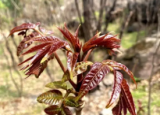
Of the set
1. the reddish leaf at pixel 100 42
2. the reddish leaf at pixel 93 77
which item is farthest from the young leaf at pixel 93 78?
the reddish leaf at pixel 100 42

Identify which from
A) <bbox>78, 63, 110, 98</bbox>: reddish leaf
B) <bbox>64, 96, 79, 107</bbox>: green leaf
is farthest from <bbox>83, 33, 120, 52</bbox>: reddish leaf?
<bbox>64, 96, 79, 107</bbox>: green leaf

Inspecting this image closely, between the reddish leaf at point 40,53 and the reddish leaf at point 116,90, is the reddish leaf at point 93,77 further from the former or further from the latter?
the reddish leaf at point 40,53

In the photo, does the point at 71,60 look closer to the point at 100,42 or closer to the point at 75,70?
the point at 75,70

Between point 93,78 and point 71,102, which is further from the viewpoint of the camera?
point 71,102

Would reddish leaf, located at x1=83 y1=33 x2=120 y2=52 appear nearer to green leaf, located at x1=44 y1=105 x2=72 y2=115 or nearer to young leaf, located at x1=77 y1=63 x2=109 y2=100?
young leaf, located at x1=77 y1=63 x2=109 y2=100

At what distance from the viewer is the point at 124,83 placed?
576 mm

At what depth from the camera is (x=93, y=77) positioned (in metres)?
0.52

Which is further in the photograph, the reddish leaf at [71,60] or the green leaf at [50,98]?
the green leaf at [50,98]

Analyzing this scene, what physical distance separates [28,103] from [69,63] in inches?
116

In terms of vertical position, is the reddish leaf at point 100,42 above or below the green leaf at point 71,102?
above

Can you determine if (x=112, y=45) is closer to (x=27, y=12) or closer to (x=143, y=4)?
(x=27, y=12)

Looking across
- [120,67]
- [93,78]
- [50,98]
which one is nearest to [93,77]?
[93,78]

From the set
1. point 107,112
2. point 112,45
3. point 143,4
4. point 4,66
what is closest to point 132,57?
point 107,112

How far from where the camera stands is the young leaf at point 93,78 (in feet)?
1.66
